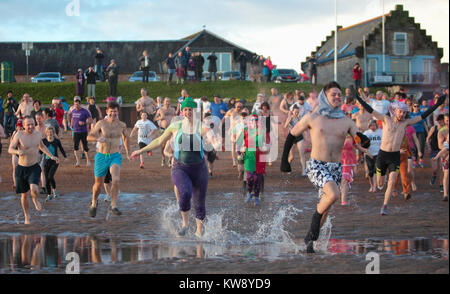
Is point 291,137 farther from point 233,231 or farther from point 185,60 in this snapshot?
point 185,60

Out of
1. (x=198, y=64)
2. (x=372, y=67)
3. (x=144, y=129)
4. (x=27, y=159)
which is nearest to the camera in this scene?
(x=27, y=159)

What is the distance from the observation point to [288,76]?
43.7m

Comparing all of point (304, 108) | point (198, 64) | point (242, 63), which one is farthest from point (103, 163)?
point (242, 63)

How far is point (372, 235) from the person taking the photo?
9195 mm

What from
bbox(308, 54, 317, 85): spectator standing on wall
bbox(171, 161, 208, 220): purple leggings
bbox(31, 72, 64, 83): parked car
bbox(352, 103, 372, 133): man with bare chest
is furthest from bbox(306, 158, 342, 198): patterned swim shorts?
bbox(31, 72, 64, 83): parked car

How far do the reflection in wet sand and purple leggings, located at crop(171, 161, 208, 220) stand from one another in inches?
24.6

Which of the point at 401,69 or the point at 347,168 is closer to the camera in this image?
the point at 347,168

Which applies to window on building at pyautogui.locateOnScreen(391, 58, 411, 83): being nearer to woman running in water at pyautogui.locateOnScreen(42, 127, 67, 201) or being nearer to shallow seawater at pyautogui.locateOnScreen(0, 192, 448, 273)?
shallow seawater at pyautogui.locateOnScreen(0, 192, 448, 273)

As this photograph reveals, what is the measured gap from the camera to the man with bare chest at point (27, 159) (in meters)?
10.9

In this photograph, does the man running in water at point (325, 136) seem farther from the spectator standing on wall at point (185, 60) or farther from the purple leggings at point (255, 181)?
the spectator standing on wall at point (185, 60)

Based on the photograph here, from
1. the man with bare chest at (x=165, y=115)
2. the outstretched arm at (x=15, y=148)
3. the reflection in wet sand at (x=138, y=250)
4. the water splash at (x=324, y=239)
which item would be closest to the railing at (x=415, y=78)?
the man with bare chest at (x=165, y=115)

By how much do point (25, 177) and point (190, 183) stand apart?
3380 mm

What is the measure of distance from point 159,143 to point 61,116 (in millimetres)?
15276
